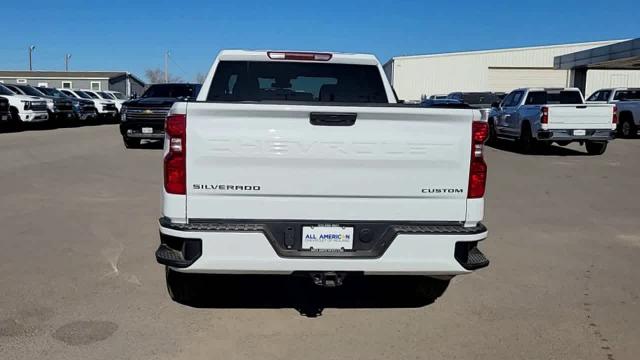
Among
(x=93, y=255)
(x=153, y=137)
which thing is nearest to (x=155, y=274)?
(x=93, y=255)

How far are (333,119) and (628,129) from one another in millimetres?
22923

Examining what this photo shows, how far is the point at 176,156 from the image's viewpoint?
145 inches

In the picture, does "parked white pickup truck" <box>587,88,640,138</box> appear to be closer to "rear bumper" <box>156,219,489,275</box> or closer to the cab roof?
the cab roof

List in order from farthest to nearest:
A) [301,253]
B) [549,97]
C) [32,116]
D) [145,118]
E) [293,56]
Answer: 1. [32,116]
2. [549,97]
3. [145,118]
4. [293,56]
5. [301,253]

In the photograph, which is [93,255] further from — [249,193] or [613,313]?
[613,313]

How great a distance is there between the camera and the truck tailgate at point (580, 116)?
1611 cm

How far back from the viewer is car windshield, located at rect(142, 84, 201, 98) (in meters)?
18.8

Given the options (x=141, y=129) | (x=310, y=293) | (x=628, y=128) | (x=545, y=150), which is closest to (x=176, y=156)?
(x=310, y=293)

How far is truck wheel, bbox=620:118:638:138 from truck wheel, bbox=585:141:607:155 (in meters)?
6.68

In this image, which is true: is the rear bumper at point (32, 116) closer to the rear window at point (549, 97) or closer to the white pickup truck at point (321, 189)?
the rear window at point (549, 97)

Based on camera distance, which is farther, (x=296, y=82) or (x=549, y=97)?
(x=549, y=97)

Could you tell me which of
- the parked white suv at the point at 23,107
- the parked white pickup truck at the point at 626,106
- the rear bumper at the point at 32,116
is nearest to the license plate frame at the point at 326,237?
the parked white pickup truck at the point at 626,106

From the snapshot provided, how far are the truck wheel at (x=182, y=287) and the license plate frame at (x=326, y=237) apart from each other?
3.50 ft

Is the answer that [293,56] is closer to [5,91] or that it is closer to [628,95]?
[5,91]
